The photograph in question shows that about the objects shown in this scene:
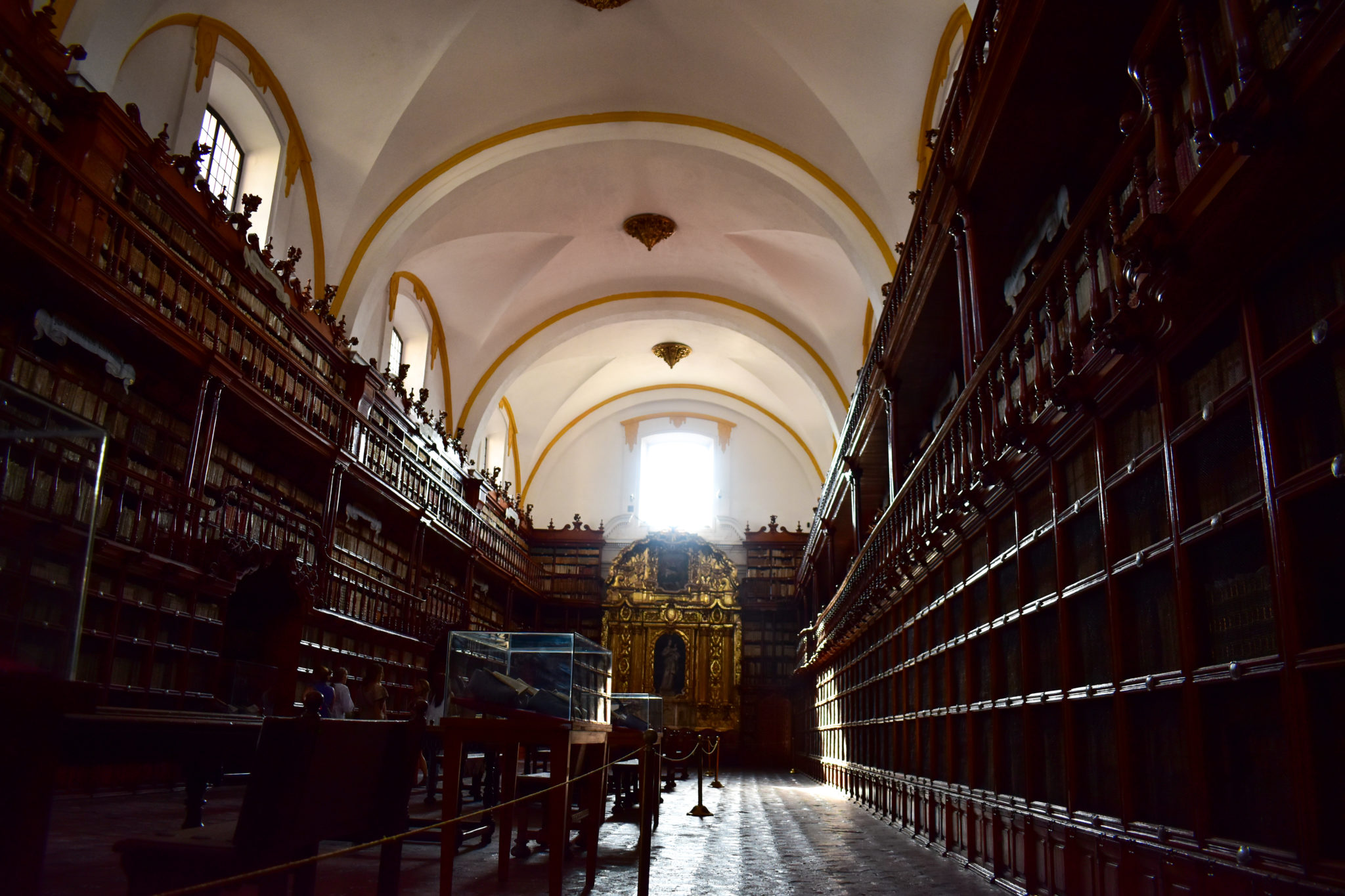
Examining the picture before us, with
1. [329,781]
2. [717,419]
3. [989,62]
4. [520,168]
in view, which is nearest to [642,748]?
[329,781]

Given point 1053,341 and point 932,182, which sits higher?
point 932,182

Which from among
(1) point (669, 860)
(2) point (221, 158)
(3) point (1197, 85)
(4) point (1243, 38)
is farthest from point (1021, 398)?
(2) point (221, 158)

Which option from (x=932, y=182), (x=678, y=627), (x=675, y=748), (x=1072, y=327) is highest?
(x=932, y=182)

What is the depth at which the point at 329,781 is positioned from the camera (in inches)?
105

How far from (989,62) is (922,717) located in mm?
4793

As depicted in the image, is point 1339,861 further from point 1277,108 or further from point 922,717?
point 922,717

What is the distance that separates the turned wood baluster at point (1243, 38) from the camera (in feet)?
8.14

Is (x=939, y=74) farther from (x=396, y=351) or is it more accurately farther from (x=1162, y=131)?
(x=396, y=351)

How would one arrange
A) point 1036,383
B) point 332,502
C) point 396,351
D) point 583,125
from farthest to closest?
point 396,351
point 583,125
point 332,502
point 1036,383

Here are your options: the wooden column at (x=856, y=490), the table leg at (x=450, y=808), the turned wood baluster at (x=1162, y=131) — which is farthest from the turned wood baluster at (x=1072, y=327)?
the wooden column at (x=856, y=490)

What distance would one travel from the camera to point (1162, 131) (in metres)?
3.23

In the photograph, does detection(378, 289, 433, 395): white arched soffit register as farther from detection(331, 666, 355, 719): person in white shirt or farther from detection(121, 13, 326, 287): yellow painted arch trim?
detection(331, 666, 355, 719): person in white shirt

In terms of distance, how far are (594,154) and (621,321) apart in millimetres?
5318

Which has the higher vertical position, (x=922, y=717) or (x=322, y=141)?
(x=322, y=141)
